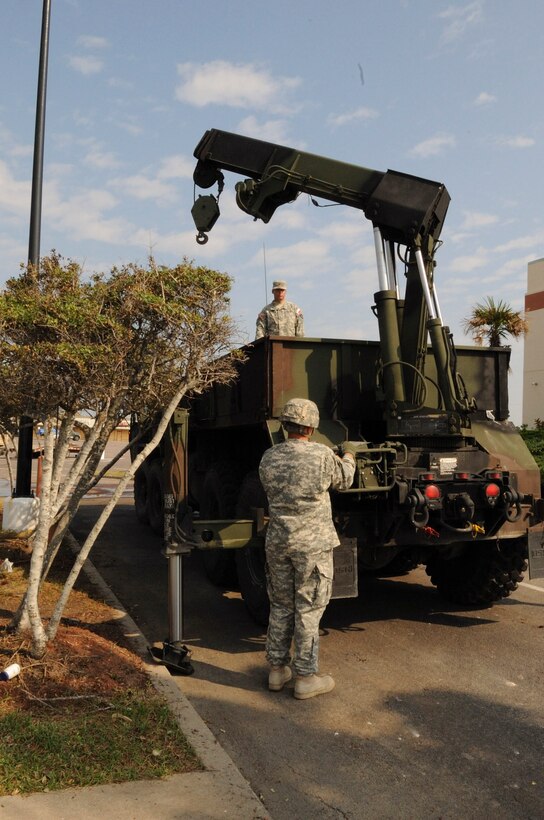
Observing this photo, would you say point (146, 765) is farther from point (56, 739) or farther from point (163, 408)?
point (163, 408)

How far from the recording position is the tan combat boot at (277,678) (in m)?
4.80

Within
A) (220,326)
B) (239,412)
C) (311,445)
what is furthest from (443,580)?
(220,326)

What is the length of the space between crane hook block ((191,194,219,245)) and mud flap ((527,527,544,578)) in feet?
13.4

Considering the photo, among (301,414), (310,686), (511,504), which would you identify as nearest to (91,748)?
(310,686)

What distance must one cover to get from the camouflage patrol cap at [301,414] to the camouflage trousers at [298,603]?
0.87 metres

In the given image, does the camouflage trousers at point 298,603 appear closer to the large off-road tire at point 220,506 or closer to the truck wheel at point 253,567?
the truck wheel at point 253,567

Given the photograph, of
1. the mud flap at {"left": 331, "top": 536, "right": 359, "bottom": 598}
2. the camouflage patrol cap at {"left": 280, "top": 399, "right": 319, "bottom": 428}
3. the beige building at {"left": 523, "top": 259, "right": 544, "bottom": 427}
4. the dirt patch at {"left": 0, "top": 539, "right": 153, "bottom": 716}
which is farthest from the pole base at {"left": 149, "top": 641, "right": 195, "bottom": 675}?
the beige building at {"left": 523, "top": 259, "right": 544, "bottom": 427}

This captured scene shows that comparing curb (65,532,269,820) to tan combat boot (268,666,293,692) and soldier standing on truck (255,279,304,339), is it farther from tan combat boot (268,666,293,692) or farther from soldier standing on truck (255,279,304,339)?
soldier standing on truck (255,279,304,339)

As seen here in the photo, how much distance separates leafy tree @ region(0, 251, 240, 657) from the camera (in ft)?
15.8

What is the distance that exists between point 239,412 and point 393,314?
1703mm

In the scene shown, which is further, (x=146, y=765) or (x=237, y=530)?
(x=237, y=530)

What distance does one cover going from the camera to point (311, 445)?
15.9ft

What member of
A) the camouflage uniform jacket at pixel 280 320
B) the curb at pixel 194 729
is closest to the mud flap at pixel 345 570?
the curb at pixel 194 729

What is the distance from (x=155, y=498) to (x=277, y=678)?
21.7 ft
